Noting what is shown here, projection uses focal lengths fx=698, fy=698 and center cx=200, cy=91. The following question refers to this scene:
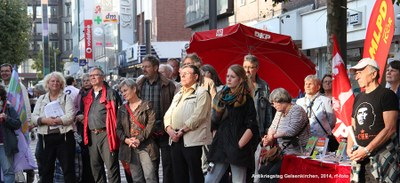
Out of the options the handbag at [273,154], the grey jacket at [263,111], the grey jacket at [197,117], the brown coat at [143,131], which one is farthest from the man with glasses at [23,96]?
the handbag at [273,154]

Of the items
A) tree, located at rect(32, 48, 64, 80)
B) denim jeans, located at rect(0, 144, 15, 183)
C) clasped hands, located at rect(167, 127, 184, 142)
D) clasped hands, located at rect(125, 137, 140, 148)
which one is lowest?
denim jeans, located at rect(0, 144, 15, 183)

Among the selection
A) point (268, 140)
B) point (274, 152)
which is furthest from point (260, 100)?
point (274, 152)

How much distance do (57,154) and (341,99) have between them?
4.58 meters

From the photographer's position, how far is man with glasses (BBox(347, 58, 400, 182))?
682 centimetres

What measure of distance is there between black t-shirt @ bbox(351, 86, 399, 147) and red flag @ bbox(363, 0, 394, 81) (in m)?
0.52

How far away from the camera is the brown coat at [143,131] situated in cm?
945

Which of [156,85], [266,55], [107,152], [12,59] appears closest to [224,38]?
[266,55]

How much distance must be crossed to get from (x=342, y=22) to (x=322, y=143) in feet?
9.71

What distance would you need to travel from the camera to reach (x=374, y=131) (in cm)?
690

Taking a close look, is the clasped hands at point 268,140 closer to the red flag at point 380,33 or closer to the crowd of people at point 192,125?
the crowd of people at point 192,125

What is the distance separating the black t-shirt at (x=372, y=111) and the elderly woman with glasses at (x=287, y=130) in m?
1.55

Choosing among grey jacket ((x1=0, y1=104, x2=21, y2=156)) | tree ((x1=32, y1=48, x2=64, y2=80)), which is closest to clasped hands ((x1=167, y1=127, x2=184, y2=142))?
grey jacket ((x1=0, y1=104, x2=21, y2=156))

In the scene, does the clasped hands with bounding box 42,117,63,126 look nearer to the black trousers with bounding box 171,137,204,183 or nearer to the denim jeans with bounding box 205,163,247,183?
the black trousers with bounding box 171,137,204,183

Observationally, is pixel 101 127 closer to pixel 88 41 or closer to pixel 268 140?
pixel 268 140
